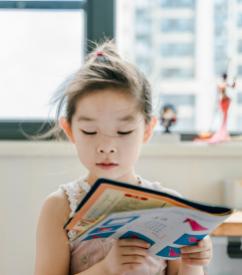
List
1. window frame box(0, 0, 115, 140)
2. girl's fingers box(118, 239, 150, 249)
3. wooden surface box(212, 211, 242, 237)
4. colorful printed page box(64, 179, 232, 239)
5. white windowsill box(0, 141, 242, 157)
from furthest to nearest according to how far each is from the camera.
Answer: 1. window frame box(0, 0, 115, 140)
2. white windowsill box(0, 141, 242, 157)
3. wooden surface box(212, 211, 242, 237)
4. girl's fingers box(118, 239, 150, 249)
5. colorful printed page box(64, 179, 232, 239)

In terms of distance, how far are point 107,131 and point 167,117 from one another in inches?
38.4

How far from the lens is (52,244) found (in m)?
1.24

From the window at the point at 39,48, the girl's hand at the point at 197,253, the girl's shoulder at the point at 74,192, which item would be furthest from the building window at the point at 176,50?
the girl's hand at the point at 197,253

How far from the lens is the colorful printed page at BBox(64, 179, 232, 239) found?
896 mm

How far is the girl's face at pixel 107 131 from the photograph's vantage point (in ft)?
3.98

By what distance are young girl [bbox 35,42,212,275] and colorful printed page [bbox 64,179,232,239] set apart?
0.24 metres

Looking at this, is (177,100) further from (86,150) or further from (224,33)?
(86,150)

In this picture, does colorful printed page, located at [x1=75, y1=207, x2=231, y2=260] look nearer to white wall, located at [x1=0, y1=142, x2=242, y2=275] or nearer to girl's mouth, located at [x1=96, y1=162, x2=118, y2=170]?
girl's mouth, located at [x1=96, y1=162, x2=118, y2=170]

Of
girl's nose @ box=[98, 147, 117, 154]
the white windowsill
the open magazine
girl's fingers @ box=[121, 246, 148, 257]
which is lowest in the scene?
girl's fingers @ box=[121, 246, 148, 257]

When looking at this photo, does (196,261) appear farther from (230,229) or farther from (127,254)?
(230,229)

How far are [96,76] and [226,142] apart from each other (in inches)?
38.6

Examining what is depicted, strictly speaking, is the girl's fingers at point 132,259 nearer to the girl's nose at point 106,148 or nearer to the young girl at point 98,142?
the young girl at point 98,142

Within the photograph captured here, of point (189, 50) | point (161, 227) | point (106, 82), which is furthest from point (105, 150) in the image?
point (189, 50)

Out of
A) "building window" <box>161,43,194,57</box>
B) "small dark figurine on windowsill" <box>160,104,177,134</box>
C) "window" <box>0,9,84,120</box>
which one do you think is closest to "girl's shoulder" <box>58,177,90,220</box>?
"small dark figurine on windowsill" <box>160,104,177,134</box>
